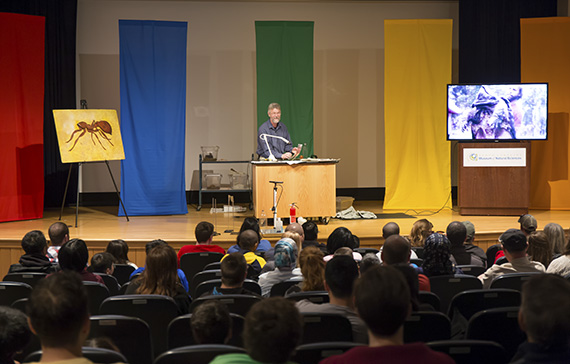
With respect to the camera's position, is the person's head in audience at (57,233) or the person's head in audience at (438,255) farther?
the person's head in audience at (57,233)

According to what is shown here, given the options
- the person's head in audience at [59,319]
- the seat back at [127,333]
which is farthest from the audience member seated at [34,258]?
the person's head in audience at [59,319]

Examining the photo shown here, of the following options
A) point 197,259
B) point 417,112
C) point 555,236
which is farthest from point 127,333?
point 417,112

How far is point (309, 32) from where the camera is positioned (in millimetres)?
9844

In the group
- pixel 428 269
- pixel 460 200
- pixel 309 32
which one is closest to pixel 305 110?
pixel 309 32

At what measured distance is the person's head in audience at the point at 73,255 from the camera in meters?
4.18

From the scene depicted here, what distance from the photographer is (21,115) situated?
8680mm

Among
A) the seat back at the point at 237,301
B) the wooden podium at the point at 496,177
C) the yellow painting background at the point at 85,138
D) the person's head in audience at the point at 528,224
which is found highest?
the yellow painting background at the point at 85,138

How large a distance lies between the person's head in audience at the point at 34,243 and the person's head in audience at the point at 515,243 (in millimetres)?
3407

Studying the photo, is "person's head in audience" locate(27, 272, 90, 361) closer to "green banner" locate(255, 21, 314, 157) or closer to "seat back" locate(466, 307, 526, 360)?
"seat back" locate(466, 307, 526, 360)

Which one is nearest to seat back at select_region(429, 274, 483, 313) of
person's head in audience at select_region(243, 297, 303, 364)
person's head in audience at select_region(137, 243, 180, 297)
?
person's head in audience at select_region(137, 243, 180, 297)

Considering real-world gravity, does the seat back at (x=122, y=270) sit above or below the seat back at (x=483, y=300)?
below

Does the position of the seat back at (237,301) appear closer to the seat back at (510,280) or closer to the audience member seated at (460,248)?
the seat back at (510,280)

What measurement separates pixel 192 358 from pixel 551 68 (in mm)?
8968

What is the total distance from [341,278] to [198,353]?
0.91 metres
